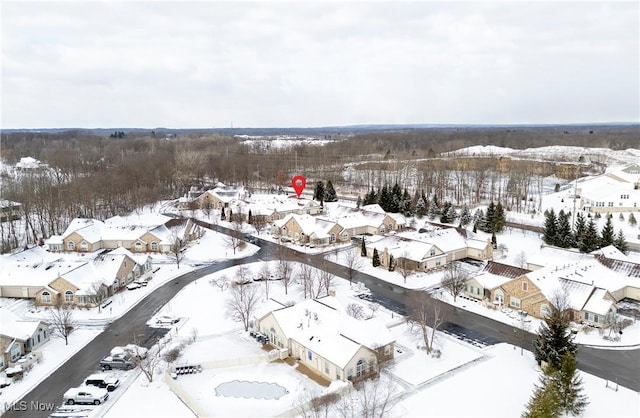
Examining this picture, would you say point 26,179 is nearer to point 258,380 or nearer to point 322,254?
point 322,254

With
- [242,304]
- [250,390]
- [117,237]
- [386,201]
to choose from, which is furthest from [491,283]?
[117,237]

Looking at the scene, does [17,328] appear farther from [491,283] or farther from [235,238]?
[491,283]

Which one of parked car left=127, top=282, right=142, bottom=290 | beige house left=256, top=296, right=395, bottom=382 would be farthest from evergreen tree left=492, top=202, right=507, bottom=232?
parked car left=127, top=282, right=142, bottom=290

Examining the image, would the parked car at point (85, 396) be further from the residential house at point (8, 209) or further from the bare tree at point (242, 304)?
the residential house at point (8, 209)

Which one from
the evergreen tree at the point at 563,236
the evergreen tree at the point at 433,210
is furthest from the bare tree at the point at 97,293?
the evergreen tree at the point at 563,236

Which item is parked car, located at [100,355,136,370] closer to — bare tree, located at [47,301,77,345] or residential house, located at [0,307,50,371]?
bare tree, located at [47,301,77,345]
